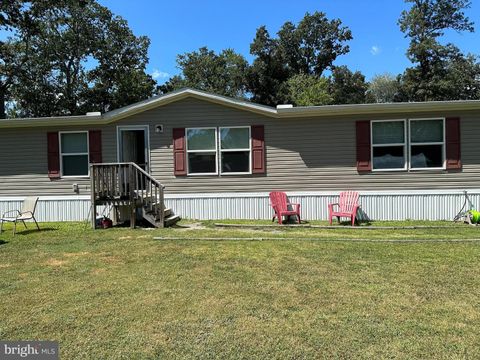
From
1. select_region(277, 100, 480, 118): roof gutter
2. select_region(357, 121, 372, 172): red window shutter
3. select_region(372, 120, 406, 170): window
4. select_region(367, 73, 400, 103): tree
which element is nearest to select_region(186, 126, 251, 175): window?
select_region(277, 100, 480, 118): roof gutter

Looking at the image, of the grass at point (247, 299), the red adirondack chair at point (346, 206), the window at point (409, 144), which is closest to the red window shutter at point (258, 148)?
the red adirondack chair at point (346, 206)

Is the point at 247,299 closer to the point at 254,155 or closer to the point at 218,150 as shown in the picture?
the point at 254,155

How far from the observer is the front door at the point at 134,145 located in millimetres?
10227

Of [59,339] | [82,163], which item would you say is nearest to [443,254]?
[59,339]

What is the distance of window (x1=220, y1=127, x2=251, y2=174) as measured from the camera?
10.1 meters

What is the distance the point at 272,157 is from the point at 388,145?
294cm

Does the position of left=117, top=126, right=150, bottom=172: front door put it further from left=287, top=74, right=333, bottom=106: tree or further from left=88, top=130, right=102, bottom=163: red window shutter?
left=287, top=74, right=333, bottom=106: tree

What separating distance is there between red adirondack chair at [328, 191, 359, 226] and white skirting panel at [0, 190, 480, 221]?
11.2 inches

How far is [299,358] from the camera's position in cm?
274

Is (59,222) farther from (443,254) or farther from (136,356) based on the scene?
(443,254)

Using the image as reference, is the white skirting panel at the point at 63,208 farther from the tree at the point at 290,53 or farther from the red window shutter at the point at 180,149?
the tree at the point at 290,53

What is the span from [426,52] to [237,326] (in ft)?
95.8

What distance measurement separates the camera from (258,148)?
9930 millimetres

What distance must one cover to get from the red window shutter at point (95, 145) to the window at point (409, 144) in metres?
7.13
